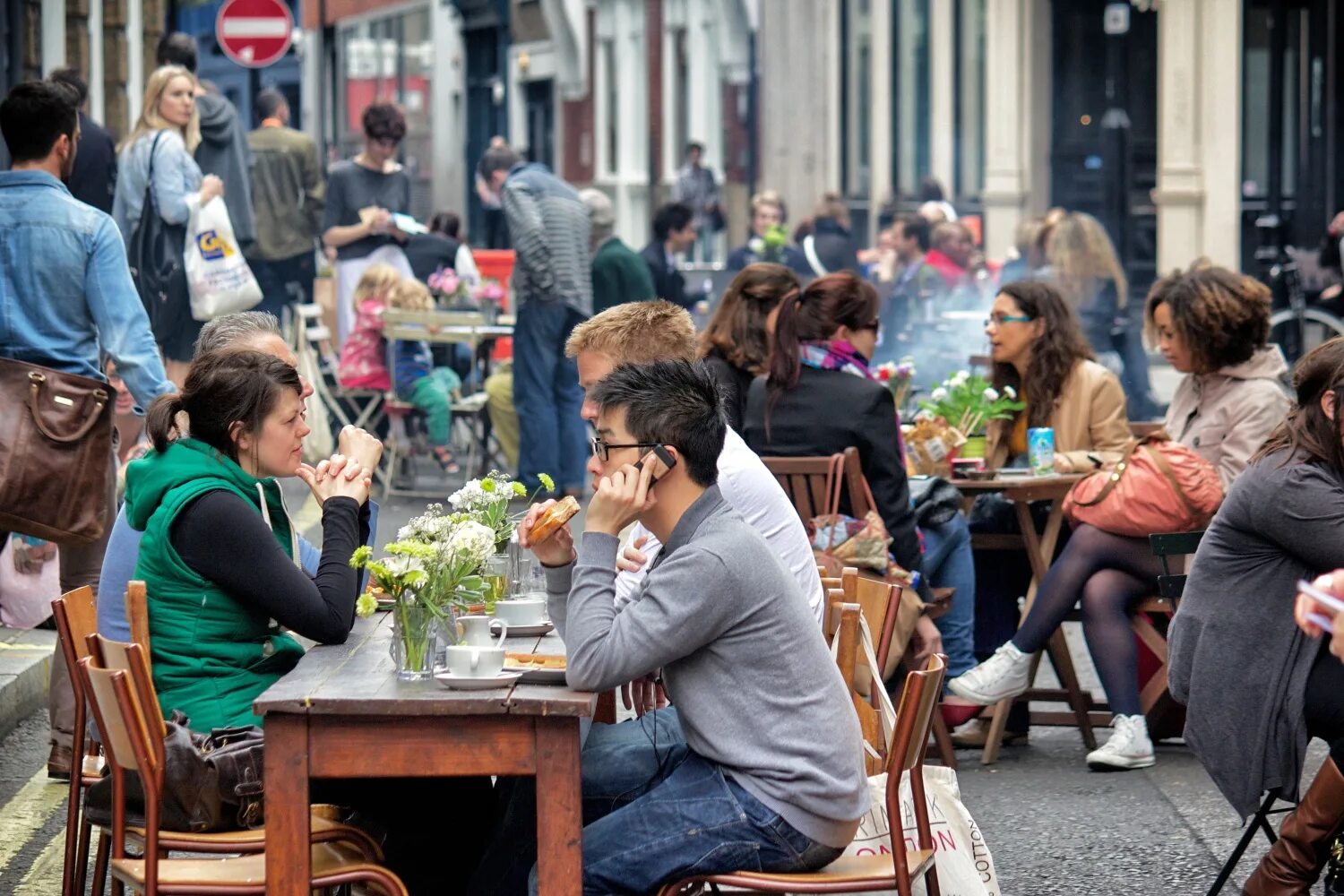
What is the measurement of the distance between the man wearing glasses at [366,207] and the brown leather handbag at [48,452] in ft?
22.6

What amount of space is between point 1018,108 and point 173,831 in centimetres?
2153

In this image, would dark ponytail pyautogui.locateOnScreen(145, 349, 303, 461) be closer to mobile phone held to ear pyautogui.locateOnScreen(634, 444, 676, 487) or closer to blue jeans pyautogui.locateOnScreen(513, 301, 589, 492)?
mobile phone held to ear pyautogui.locateOnScreen(634, 444, 676, 487)

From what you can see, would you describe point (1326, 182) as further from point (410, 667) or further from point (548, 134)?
point (410, 667)

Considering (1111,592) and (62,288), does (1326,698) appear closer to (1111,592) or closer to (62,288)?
(1111,592)

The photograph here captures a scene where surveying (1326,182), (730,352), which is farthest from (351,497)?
(1326,182)

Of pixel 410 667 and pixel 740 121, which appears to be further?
pixel 740 121

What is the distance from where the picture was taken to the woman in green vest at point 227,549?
4.34 metres

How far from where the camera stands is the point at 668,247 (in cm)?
1473

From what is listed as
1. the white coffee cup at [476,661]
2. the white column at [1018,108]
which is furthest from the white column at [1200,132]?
the white coffee cup at [476,661]

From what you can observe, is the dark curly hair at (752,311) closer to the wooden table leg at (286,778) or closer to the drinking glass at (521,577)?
the drinking glass at (521,577)

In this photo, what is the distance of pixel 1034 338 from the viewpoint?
24.5 ft

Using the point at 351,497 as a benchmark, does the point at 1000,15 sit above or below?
above

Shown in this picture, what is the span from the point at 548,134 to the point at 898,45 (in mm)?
7424

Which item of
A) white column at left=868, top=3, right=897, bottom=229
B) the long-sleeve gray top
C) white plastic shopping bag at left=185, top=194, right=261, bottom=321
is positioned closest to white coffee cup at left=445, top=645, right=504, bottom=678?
white plastic shopping bag at left=185, top=194, right=261, bottom=321
